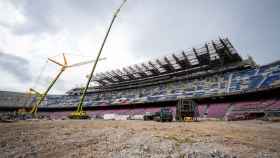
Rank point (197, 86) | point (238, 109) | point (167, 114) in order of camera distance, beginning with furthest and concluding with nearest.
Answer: point (197, 86) → point (238, 109) → point (167, 114)

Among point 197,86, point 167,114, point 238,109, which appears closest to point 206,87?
point 197,86

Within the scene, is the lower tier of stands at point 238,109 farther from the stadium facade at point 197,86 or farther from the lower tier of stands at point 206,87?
the lower tier of stands at point 206,87

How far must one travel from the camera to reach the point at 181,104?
70.6ft

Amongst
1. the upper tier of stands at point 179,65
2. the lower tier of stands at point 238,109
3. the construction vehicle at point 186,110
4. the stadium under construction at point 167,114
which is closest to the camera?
the stadium under construction at point 167,114

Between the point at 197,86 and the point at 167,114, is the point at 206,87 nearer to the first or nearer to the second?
the point at 197,86

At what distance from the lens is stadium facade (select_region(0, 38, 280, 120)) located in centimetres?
2744

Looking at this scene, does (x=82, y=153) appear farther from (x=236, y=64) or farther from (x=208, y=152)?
(x=236, y=64)

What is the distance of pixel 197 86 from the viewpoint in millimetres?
38750

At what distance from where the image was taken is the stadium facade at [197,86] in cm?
2744

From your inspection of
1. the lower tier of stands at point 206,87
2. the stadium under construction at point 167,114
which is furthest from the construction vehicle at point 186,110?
the lower tier of stands at point 206,87

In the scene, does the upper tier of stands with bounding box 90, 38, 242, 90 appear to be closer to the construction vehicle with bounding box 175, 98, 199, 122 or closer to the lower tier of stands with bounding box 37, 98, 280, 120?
the lower tier of stands with bounding box 37, 98, 280, 120

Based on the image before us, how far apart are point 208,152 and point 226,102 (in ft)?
96.4

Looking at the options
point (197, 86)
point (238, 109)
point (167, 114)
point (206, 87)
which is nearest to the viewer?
point (167, 114)

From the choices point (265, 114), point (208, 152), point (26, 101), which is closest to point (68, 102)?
point (26, 101)
